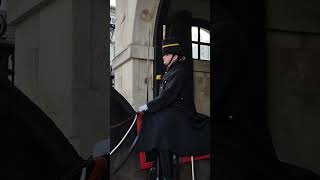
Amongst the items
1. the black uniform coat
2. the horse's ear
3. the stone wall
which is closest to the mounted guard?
the black uniform coat

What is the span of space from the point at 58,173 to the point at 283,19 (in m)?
1.50

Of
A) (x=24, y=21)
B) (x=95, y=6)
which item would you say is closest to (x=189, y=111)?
(x=95, y=6)

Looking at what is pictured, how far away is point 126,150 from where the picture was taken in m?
1.69

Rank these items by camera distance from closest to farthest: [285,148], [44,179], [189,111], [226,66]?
[189,111], [44,179], [226,66], [285,148]

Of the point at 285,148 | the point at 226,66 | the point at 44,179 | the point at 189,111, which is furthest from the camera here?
the point at 285,148

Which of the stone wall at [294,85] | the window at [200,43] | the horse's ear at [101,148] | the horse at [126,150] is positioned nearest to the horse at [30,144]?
the horse's ear at [101,148]

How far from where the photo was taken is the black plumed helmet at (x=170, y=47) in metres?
1.71

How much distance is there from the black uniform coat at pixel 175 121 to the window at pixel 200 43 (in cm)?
9

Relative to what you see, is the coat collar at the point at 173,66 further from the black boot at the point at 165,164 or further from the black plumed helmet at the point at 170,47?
the black boot at the point at 165,164

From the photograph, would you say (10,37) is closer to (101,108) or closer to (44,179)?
(101,108)

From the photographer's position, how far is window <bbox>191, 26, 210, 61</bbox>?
67.0 inches

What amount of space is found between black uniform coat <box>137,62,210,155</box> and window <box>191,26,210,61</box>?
3.4 inches

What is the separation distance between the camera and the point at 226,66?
6.45 ft

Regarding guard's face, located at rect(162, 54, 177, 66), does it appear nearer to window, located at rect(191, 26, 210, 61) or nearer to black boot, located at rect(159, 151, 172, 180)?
window, located at rect(191, 26, 210, 61)
